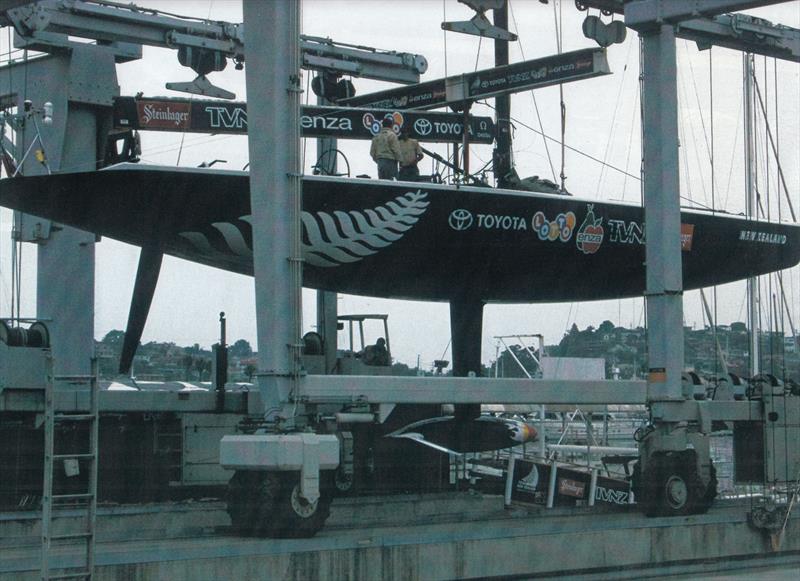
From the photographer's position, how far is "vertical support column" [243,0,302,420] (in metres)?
8.24

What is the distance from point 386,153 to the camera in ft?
38.2

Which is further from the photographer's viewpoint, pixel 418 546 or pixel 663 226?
pixel 663 226

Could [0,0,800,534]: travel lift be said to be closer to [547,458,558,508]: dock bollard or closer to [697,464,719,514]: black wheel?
[697,464,719,514]: black wheel

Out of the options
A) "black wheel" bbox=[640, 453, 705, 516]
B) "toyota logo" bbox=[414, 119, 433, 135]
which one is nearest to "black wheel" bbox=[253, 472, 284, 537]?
"black wheel" bbox=[640, 453, 705, 516]

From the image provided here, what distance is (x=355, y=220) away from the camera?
11383mm

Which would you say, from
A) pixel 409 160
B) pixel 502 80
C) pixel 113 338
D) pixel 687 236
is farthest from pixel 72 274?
pixel 687 236

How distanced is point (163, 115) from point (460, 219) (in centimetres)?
383

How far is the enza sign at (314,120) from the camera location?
12680mm

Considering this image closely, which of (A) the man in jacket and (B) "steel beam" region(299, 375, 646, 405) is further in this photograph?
(A) the man in jacket

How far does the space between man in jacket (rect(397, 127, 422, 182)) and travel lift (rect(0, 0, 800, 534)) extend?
72.7 inches

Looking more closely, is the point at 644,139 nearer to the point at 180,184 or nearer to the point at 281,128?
the point at 281,128

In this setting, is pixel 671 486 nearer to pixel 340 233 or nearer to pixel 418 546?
pixel 418 546

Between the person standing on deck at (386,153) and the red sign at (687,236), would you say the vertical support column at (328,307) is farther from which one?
the red sign at (687,236)

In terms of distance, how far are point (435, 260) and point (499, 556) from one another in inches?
188
